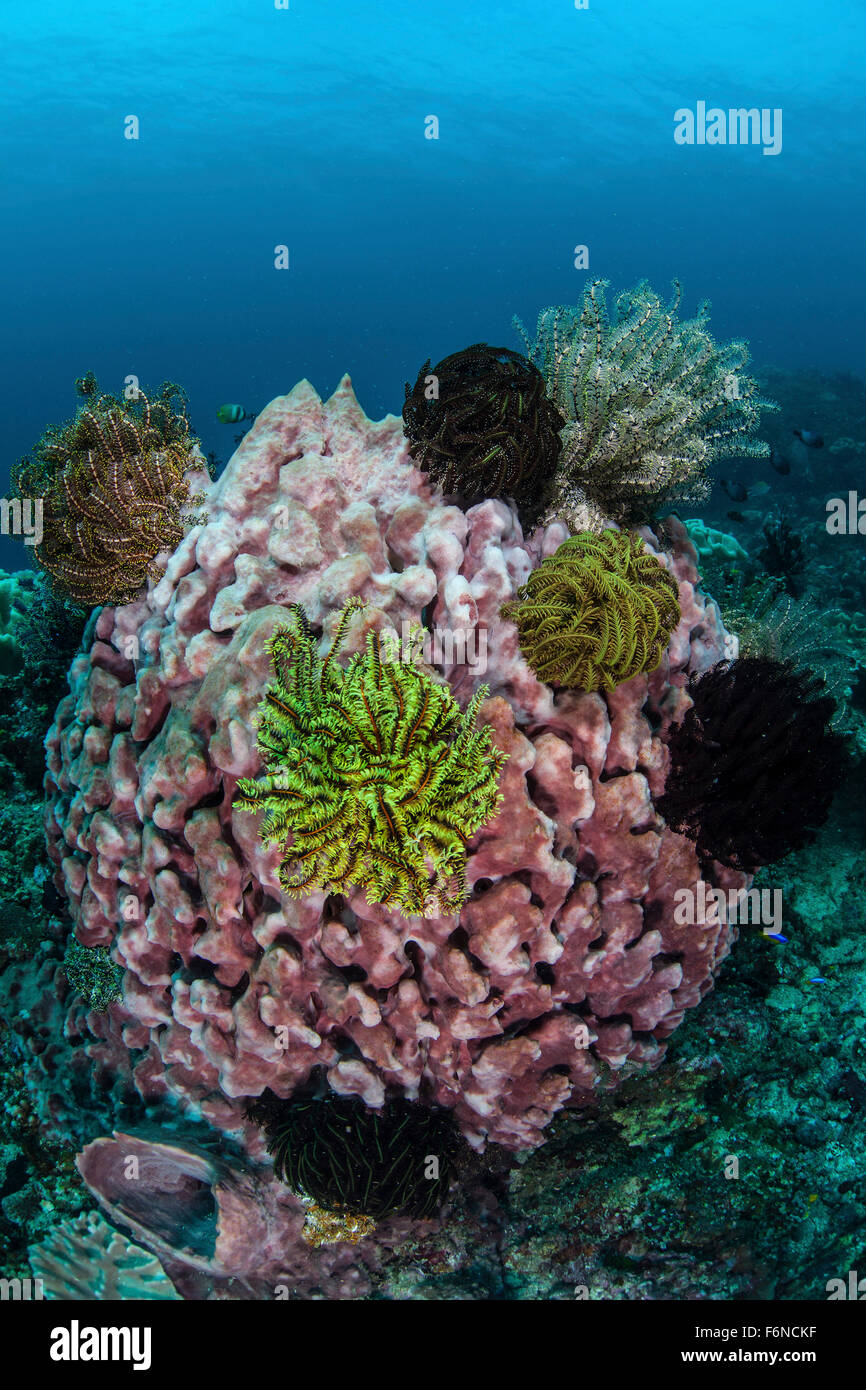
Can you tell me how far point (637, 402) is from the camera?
5074mm

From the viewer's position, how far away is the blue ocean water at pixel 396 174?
60.0 meters

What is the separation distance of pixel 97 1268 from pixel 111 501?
5.23 meters

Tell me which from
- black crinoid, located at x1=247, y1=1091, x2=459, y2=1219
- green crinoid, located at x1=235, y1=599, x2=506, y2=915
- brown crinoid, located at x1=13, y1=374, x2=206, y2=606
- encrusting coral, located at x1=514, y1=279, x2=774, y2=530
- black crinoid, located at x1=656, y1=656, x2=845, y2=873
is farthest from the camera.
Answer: brown crinoid, located at x1=13, y1=374, x2=206, y2=606

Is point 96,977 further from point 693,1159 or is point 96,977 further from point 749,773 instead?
point 749,773

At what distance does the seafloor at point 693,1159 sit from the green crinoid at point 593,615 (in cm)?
240

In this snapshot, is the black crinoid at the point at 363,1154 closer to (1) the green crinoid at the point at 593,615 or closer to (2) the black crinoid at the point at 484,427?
(1) the green crinoid at the point at 593,615

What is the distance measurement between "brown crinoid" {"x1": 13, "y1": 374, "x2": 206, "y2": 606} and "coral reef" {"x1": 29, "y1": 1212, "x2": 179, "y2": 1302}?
4419 mm

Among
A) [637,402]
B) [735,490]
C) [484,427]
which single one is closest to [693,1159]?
[484,427]

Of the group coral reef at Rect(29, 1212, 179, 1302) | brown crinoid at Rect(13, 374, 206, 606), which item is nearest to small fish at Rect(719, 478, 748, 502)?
brown crinoid at Rect(13, 374, 206, 606)

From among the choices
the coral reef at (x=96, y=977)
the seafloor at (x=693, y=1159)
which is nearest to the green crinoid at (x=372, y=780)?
the seafloor at (x=693, y=1159)

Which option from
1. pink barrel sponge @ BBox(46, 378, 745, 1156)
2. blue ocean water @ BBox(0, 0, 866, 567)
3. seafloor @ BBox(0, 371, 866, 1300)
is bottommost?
seafloor @ BBox(0, 371, 866, 1300)

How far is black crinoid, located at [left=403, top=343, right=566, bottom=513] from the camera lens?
4.66 m

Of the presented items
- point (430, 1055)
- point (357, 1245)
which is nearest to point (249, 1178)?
point (357, 1245)

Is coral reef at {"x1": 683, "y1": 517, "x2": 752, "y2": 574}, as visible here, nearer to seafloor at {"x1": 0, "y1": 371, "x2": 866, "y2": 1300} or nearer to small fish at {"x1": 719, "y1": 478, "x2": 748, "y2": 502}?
small fish at {"x1": 719, "y1": 478, "x2": 748, "y2": 502}
